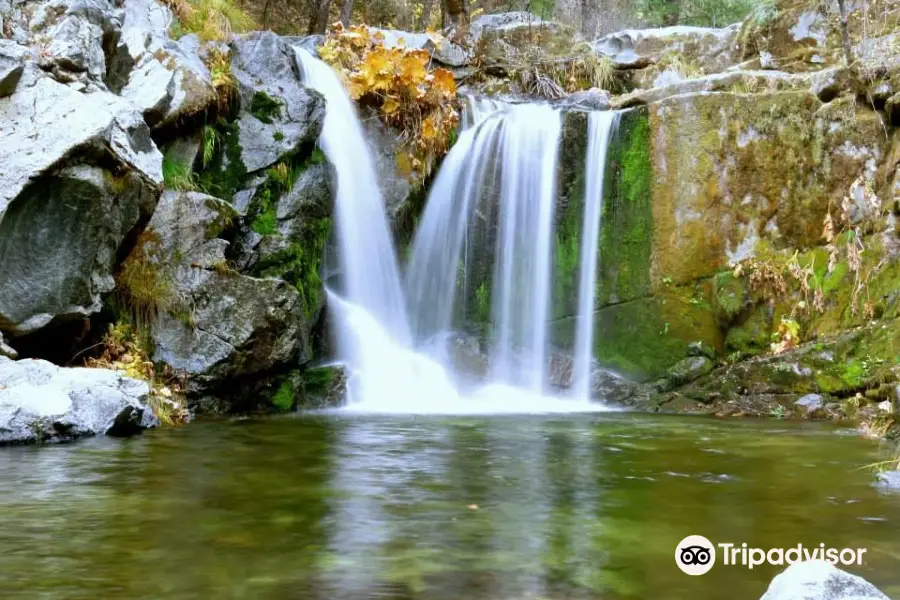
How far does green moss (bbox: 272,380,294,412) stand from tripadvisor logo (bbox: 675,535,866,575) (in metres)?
5.84

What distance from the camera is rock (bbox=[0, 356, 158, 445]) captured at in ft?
18.9

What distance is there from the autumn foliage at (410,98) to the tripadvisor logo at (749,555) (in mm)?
8495

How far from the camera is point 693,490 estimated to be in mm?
4383

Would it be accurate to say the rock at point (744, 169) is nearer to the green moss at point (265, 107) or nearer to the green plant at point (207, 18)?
the green moss at point (265, 107)

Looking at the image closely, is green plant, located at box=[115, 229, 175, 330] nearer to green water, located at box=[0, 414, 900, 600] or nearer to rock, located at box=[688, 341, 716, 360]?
A: green water, located at box=[0, 414, 900, 600]

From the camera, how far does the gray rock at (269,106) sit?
9.31 meters

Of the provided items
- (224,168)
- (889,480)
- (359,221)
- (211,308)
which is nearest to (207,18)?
(224,168)

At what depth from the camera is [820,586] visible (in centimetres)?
210

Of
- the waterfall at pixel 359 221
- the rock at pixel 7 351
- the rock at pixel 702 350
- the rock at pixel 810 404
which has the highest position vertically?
the waterfall at pixel 359 221

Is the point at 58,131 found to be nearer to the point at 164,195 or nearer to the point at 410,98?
the point at 164,195

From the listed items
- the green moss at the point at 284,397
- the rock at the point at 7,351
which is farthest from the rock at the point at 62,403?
the green moss at the point at 284,397

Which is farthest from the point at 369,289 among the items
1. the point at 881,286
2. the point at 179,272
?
the point at 881,286

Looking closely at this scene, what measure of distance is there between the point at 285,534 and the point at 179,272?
523cm

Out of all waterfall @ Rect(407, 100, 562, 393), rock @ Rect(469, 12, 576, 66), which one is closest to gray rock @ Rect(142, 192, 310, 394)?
waterfall @ Rect(407, 100, 562, 393)
